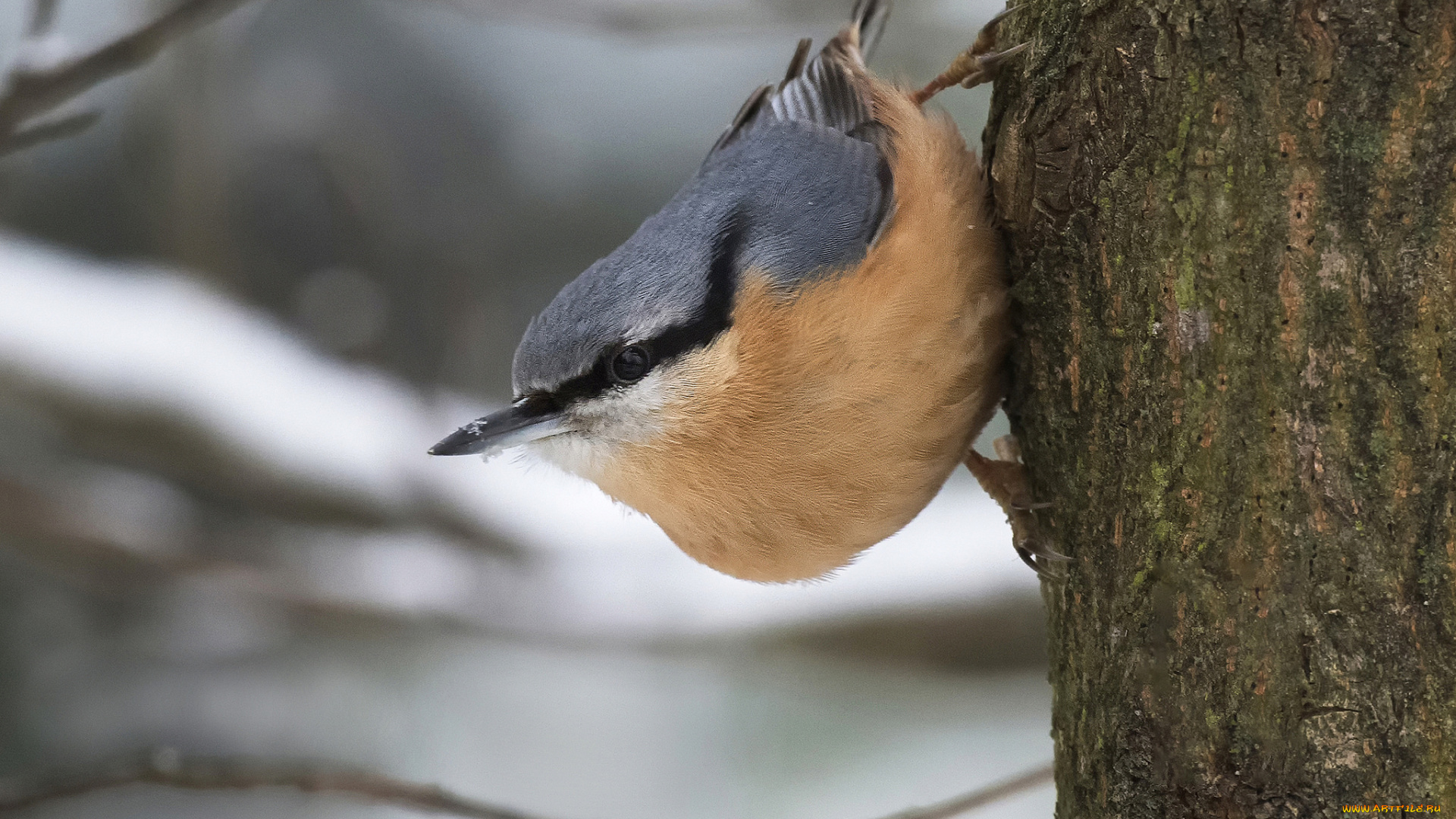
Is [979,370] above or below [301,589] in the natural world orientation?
below

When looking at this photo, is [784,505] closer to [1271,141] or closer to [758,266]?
[758,266]

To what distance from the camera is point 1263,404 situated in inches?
46.9

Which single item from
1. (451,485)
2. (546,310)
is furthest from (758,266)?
(451,485)

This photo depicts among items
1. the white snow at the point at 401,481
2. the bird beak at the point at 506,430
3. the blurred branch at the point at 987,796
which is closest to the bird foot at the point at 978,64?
the bird beak at the point at 506,430

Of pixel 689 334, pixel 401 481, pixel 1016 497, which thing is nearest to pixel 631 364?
pixel 689 334

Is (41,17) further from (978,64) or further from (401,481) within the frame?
(401,481)

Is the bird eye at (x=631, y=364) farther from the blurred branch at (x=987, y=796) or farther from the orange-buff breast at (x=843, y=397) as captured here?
the blurred branch at (x=987, y=796)

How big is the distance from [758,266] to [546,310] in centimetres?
35

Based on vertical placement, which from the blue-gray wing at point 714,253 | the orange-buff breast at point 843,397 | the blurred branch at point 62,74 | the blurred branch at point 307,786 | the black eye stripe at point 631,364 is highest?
the blurred branch at point 62,74

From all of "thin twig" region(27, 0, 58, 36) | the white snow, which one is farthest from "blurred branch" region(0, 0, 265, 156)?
the white snow

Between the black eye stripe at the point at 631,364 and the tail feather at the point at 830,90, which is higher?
the tail feather at the point at 830,90

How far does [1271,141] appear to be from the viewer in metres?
1.17

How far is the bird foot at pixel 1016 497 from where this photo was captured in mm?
1587

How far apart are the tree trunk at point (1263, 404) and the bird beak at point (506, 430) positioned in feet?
2.81
